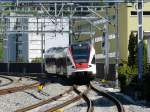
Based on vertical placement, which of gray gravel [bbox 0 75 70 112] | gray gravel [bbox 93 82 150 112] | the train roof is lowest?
gray gravel [bbox 0 75 70 112]

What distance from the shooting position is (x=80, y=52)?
36.7 m

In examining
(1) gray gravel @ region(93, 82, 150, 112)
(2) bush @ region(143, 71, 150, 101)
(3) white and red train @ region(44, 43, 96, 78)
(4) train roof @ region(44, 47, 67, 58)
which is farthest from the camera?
(4) train roof @ region(44, 47, 67, 58)

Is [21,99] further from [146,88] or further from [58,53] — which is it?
A: [58,53]

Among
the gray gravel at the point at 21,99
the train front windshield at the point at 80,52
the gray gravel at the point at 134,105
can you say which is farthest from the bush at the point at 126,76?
the train front windshield at the point at 80,52

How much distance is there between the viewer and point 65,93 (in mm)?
28281

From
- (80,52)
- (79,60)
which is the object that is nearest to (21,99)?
(79,60)

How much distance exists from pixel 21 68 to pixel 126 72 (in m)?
39.9

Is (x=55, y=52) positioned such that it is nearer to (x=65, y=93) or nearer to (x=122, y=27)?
(x=65, y=93)

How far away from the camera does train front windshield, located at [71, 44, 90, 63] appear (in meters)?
36.3

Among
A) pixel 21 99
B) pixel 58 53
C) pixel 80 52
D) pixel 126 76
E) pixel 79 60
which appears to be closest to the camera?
pixel 21 99

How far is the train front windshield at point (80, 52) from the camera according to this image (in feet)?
119

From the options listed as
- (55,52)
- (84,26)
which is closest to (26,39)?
(84,26)

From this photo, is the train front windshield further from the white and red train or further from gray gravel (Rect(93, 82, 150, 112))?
gray gravel (Rect(93, 82, 150, 112))

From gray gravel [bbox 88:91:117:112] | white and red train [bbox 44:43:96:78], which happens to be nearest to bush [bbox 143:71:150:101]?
gray gravel [bbox 88:91:117:112]
